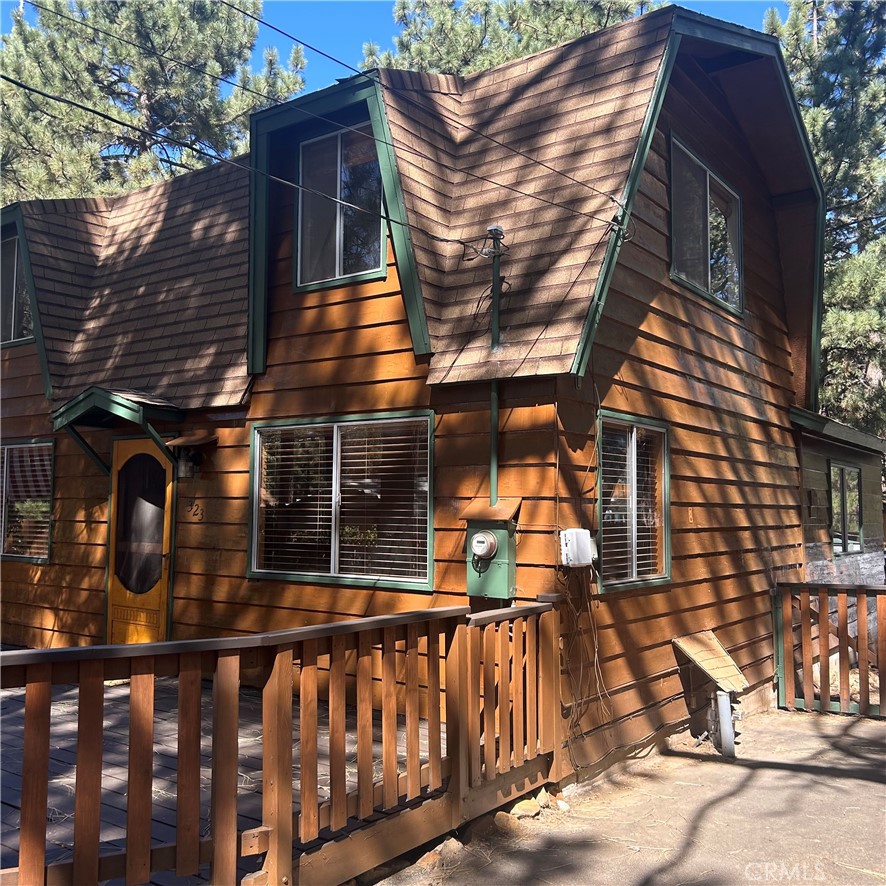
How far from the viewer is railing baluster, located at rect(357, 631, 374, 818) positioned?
146 inches

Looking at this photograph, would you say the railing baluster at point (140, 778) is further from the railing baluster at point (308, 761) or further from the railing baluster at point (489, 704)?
the railing baluster at point (489, 704)

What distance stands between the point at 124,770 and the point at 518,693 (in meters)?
2.29

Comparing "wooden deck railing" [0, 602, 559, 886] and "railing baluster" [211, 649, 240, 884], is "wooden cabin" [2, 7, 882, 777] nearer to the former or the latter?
"wooden deck railing" [0, 602, 559, 886]

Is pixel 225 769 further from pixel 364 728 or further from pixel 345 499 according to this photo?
pixel 345 499

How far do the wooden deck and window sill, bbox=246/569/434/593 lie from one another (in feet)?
3.02

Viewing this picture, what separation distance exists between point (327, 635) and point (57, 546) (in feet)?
20.1

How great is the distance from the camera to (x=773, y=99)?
813cm

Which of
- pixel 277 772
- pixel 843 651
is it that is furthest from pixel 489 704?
pixel 843 651

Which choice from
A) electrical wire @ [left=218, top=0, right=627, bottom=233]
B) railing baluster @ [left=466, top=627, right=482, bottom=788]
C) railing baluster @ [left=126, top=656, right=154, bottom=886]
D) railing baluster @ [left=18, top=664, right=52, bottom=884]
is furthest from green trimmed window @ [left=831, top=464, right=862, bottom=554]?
railing baluster @ [left=18, top=664, right=52, bottom=884]

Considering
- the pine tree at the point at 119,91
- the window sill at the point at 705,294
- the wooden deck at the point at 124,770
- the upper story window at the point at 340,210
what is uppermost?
the pine tree at the point at 119,91

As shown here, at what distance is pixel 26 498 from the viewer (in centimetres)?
902

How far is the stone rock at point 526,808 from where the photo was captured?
4.85m

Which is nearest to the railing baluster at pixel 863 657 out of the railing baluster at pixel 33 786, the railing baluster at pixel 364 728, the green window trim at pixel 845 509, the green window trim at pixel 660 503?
the green window trim at pixel 660 503

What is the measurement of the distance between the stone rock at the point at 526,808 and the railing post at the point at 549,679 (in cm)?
22
